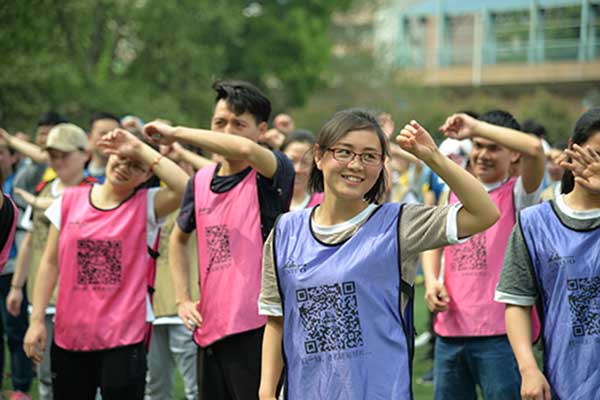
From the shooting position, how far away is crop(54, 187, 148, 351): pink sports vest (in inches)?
220

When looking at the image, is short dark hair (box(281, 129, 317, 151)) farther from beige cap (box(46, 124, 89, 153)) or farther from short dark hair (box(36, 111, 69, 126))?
short dark hair (box(36, 111, 69, 126))

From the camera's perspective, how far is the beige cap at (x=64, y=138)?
6.97 metres

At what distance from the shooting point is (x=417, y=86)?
37.9 m

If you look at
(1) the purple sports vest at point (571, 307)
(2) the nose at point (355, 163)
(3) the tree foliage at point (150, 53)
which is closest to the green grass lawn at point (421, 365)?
(1) the purple sports vest at point (571, 307)

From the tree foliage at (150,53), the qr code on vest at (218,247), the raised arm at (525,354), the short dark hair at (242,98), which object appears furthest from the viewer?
the tree foliage at (150,53)

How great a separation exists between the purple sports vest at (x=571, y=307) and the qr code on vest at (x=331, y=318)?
0.86m

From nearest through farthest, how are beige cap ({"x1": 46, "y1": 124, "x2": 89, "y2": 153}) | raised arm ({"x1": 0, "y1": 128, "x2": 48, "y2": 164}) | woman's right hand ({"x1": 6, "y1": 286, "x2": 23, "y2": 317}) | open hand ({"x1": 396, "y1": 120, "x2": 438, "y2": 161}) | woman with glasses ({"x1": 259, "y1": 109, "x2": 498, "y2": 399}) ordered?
1. open hand ({"x1": 396, "y1": 120, "x2": 438, "y2": 161})
2. woman with glasses ({"x1": 259, "y1": 109, "x2": 498, "y2": 399})
3. beige cap ({"x1": 46, "y1": 124, "x2": 89, "y2": 153})
4. woman's right hand ({"x1": 6, "y1": 286, "x2": 23, "y2": 317})
5. raised arm ({"x1": 0, "y1": 128, "x2": 48, "y2": 164})

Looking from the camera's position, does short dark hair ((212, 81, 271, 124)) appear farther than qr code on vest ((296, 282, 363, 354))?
Yes

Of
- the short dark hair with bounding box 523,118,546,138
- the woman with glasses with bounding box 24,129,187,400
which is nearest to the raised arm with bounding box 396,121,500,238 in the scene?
the woman with glasses with bounding box 24,129,187,400

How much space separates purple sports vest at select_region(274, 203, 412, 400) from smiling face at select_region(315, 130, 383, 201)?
14 cm

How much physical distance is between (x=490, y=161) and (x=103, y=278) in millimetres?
2273

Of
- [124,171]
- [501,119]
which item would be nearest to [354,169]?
[124,171]

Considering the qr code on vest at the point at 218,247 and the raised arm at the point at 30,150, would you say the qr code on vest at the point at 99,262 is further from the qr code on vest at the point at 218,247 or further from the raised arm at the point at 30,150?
the raised arm at the point at 30,150

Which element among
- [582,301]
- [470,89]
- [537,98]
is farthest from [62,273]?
[470,89]
